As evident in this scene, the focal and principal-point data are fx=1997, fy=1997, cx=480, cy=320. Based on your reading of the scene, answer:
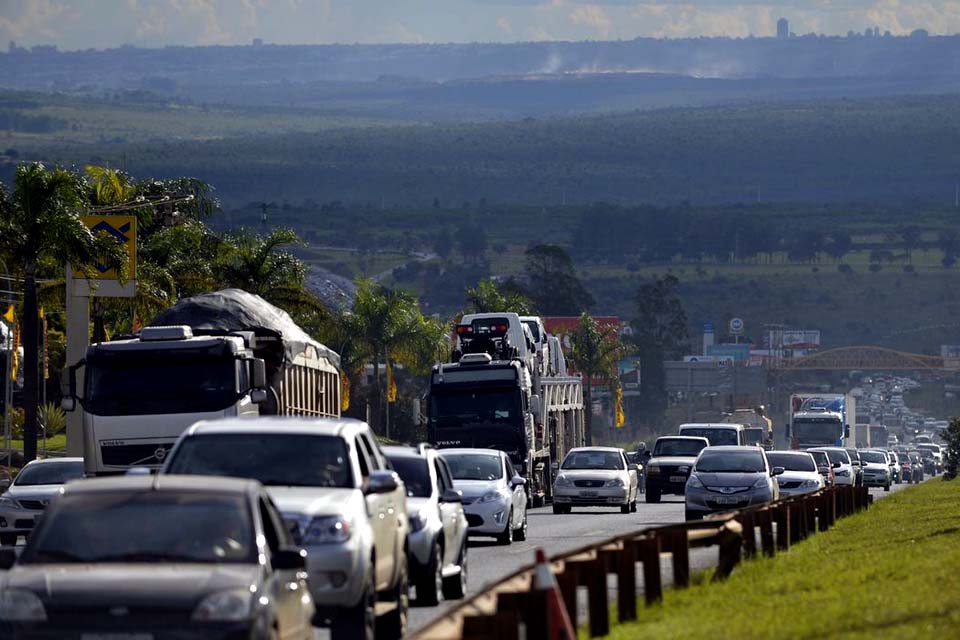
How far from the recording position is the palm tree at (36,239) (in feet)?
151

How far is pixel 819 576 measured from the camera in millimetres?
20516

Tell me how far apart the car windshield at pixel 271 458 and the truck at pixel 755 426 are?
210 ft

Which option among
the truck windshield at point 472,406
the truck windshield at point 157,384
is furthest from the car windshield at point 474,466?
the truck windshield at point 472,406

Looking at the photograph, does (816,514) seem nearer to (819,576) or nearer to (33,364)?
(819,576)

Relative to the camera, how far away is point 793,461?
46.8 m

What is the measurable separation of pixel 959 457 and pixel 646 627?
247 ft

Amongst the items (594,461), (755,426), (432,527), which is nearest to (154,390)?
(432,527)

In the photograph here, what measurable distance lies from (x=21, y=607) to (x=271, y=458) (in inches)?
182

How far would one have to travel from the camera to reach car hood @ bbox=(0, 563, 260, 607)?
11.6m

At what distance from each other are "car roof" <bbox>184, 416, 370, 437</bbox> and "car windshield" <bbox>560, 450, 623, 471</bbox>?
32.2 meters

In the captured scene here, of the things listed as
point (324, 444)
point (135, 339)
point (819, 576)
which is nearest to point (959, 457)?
point (135, 339)

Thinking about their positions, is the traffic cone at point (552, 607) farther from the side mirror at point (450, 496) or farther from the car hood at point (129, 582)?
the side mirror at point (450, 496)

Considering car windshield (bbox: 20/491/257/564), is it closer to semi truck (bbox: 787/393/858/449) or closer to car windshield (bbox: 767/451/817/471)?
car windshield (bbox: 767/451/817/471)

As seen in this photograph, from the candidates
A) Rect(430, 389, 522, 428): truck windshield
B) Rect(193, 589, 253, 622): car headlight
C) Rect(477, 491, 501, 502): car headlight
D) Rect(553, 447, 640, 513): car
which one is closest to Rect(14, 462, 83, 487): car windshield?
Rect(477, 491, 501, 502): car headlight
